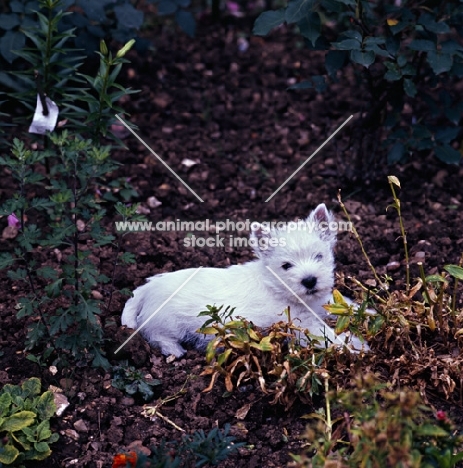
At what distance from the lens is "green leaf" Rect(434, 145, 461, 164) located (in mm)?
5242

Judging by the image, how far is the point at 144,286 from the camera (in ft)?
14.2

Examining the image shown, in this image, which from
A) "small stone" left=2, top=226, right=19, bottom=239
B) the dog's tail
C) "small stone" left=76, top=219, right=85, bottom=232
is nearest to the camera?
the dog's tail

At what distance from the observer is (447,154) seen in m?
5.26

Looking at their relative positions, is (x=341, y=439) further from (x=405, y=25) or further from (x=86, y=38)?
(x=86, y=38)

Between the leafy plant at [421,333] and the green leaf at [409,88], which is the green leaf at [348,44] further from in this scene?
the leafy plant at [421,333]

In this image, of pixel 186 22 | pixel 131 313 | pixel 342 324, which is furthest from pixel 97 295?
pixel 186 22

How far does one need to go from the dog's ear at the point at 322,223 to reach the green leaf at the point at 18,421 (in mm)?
1651

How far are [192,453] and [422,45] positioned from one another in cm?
279

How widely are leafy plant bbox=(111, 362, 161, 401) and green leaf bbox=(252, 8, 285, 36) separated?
2125mm

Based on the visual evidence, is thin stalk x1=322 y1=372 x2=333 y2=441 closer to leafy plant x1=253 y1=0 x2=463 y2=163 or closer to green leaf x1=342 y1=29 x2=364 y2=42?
leafy plant x1=253 y1=0 x2=463 y2=163

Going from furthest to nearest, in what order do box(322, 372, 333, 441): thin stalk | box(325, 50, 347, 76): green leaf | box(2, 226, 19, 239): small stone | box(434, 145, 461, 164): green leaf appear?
1. box(434, 145, 461, 164): green leaf
2. box(2, 226, 19, 239): small stone
3. box(325, 50, 347, 76): green leaf
4. box(322, 372, 333, 441): thin stalk

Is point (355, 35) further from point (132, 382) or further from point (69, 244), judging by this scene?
point (132, 382)

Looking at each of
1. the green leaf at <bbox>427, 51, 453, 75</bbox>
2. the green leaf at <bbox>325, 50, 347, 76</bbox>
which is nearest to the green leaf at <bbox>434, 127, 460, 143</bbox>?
the green leaf at <bbox>427, 51, 453, 75</bbox>

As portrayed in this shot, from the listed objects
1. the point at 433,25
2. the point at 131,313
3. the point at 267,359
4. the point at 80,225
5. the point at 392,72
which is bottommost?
the point at 80,225
